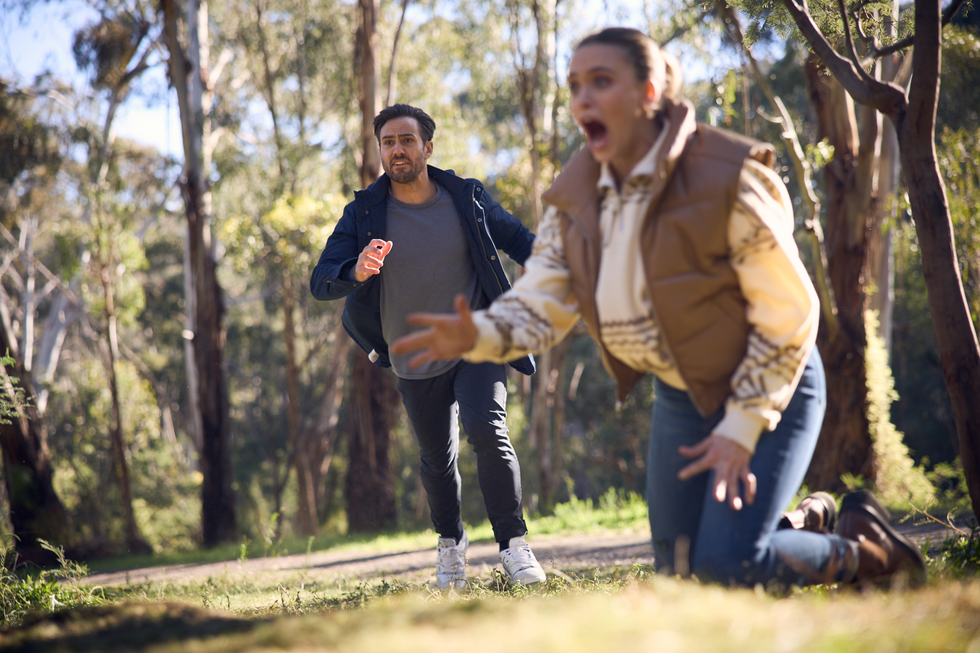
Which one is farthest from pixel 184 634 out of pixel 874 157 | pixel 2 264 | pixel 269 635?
pixel 2 264

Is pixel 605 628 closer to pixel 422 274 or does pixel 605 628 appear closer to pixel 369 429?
pixel 422 274

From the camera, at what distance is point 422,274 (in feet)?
11.3

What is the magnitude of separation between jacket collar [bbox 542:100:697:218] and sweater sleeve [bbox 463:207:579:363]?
97mm

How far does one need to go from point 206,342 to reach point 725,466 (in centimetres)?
939

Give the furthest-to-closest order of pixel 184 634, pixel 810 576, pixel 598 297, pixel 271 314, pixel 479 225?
1. pixel 271 314
2. pixel 479 225
3. pixel 598 297
4. pixel 810 576
5. pixel 184 634

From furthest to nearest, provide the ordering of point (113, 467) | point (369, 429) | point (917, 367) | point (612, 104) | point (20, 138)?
point (917, 367), point (113, 467), point (20, 138), point (369, 429), point (612, 104)

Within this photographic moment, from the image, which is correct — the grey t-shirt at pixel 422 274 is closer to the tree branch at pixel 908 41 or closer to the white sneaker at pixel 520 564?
the white sneaker at pixel 520 564

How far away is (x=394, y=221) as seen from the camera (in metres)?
3.55

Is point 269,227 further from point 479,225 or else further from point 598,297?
point 598,297

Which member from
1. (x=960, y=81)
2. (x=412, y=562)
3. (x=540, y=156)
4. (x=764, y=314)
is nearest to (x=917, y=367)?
(x=960, y=81)

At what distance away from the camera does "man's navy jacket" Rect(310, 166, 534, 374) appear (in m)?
3.43

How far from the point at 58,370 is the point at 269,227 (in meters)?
15.4

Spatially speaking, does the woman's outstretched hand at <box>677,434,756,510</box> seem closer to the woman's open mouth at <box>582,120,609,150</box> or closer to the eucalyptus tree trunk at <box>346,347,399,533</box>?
the woman's open mouth at <box>582,120,609,150</box>

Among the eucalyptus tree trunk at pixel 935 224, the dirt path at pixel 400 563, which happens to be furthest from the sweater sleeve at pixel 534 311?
the dirt path at pixel 400 563
